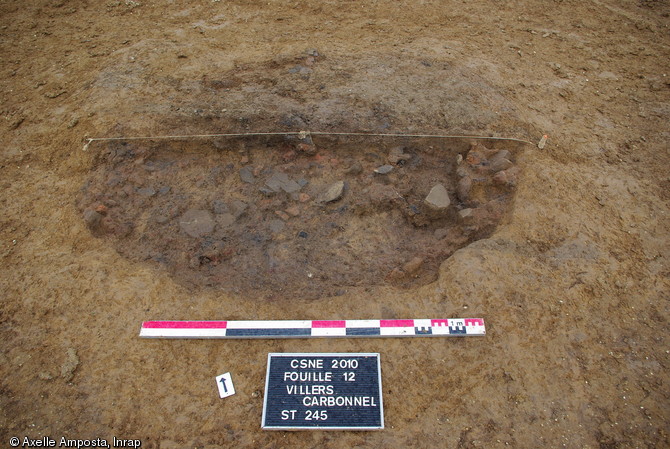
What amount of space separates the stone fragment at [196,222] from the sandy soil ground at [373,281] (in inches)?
4.6

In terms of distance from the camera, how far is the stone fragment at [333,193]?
4.15 metres

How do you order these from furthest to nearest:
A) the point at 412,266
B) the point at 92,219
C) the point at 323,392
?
1. the point at 92,219
2. the point at 412,266
3. the point at 323,392

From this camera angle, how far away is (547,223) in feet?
12.0

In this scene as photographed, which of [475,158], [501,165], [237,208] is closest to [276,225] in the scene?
[237,208]

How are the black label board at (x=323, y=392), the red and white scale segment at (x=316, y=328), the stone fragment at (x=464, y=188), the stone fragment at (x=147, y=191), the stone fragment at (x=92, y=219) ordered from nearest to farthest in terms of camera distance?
1. the black label board at (x=323, y=392)
2. the red and white scale segment at (x=316, y=328)
3. the stone fragment at (x=92, y=219)
4. the stone fragment at (x=464, y=188)
5. the stone fragment at (x=147, y=191)

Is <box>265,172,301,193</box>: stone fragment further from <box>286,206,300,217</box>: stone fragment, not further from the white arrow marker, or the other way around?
the white arrow marker

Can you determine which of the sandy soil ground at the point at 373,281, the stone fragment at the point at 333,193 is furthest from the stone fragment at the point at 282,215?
the sandy soil ground at the point at 373,281

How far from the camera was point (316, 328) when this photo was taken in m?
3.16

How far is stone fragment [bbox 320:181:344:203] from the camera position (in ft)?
13.6

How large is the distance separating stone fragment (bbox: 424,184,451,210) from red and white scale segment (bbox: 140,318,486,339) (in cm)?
119

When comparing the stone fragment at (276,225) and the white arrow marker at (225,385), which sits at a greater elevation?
the stone fragment at (276,225)

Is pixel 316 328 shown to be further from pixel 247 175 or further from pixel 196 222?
pixel 247 175

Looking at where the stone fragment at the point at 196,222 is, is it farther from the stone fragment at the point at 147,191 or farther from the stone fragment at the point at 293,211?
the stone fragment at the point at 293,211

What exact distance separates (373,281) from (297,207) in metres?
1.10
